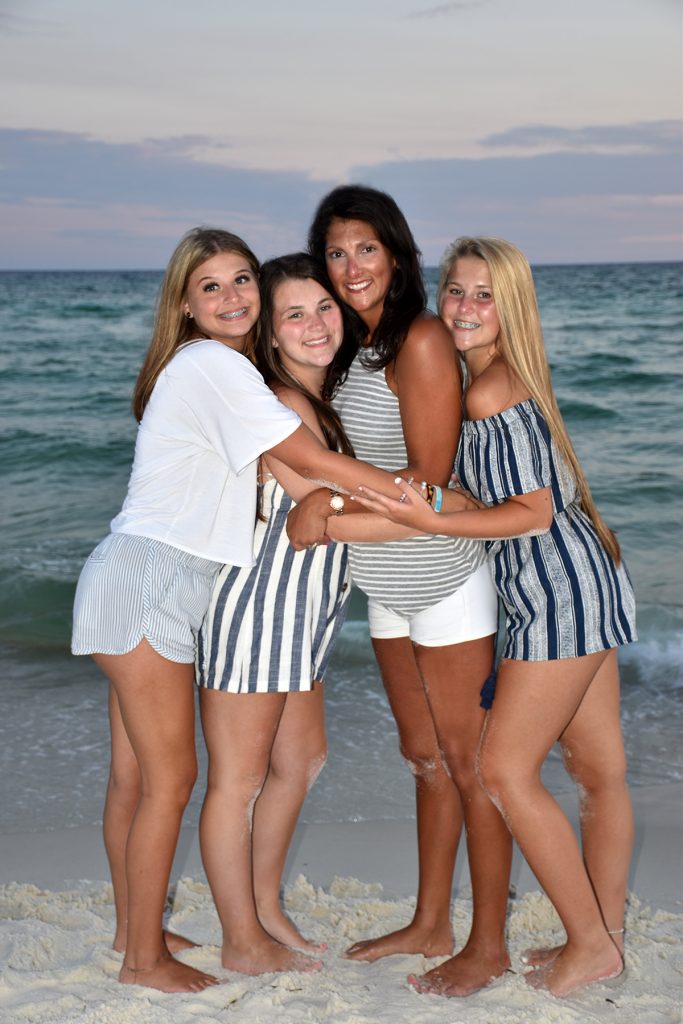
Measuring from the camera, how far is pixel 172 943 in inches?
123

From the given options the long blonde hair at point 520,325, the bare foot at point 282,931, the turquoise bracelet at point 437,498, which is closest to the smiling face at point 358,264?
the long blonde hair at point 520,325

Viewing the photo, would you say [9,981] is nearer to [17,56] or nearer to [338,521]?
[338,521]

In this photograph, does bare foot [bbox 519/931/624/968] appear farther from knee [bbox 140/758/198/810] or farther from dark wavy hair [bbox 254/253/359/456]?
dark wavy hair [bbox 254/253/359/456]

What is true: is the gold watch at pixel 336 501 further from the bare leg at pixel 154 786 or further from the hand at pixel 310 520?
the bare leg at pixel 154 786

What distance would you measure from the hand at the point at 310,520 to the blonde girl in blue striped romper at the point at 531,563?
114 mm

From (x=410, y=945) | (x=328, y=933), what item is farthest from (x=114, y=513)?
(x=410, y=945)

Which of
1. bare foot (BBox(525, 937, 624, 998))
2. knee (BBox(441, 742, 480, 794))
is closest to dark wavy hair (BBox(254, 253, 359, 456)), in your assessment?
knee (BBox(441, 742, 480, 794))

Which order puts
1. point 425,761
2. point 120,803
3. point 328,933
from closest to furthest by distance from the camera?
point 120,803
point 425,761
point 328,933

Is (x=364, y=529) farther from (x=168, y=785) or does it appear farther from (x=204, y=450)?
(x=168, y=785)

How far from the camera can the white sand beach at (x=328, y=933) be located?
2.69 meters

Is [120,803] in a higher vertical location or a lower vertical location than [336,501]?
lower

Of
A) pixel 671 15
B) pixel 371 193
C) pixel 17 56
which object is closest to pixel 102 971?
pixel 371 193

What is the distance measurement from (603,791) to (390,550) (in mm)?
879

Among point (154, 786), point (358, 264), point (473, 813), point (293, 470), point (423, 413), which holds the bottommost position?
point (473, 813)
